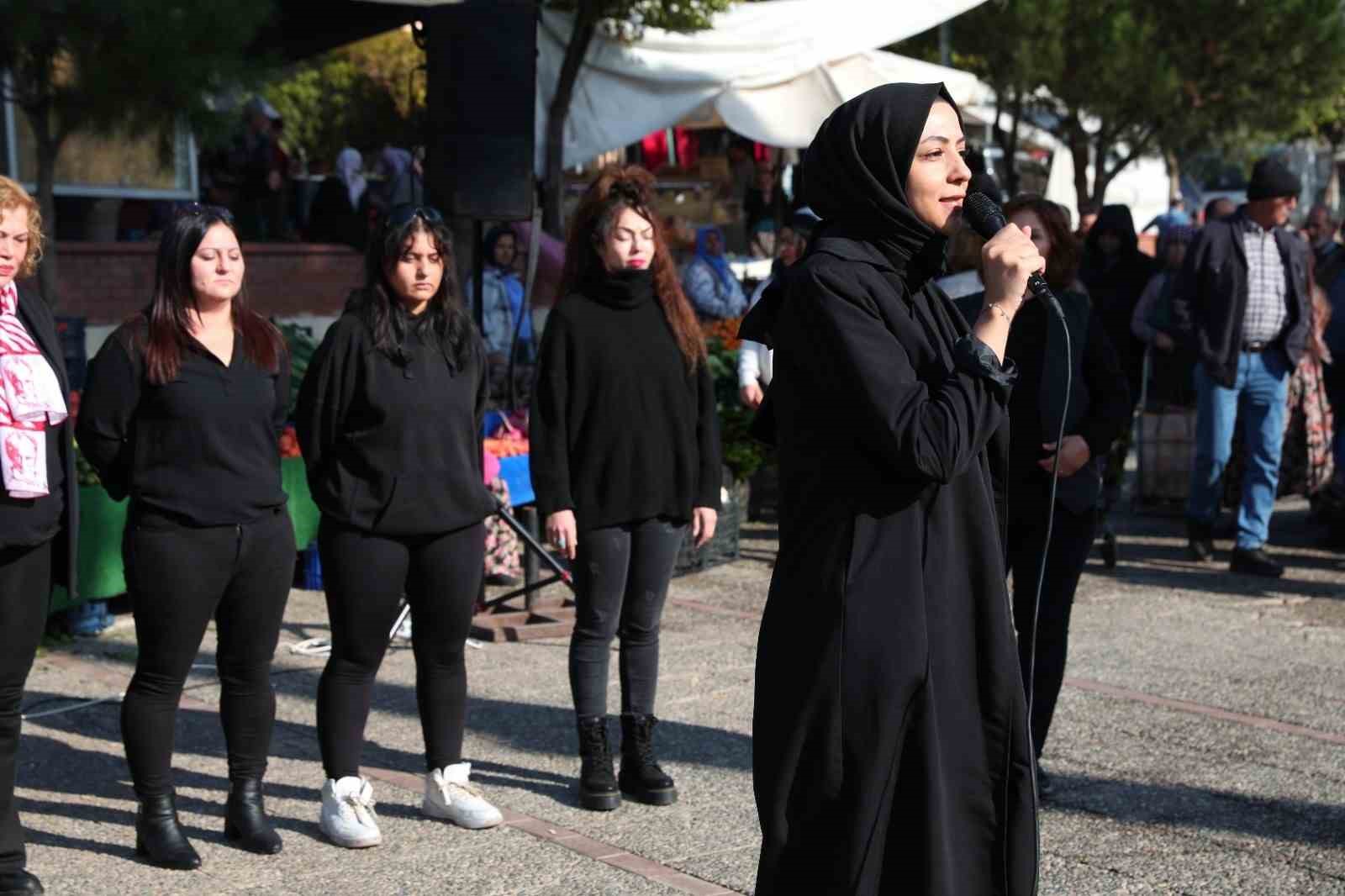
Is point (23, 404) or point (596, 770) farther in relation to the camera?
point (596, 770)

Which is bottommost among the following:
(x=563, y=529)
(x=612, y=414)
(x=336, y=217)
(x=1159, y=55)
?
(x=563, y=529)

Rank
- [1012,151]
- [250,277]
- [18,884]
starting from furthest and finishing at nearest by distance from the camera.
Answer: [1012,151] < [250,277] < [18,884]

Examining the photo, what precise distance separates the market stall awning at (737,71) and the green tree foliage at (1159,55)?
34.3ft

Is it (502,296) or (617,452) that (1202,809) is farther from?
(502,296)

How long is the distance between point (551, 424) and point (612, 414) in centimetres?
18

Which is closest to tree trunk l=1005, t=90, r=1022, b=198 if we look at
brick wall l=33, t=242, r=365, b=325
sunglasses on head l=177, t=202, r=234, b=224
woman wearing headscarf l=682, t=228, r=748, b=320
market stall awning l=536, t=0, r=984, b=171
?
market stall awning l=536, t=0, r=984, b=171

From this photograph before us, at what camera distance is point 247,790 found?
5047 millimetres

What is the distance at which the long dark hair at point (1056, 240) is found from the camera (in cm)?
511

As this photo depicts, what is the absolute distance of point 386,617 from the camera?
16.6ft

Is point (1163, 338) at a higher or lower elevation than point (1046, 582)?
higher

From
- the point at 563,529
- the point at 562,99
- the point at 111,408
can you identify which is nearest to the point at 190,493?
the point at 111,408

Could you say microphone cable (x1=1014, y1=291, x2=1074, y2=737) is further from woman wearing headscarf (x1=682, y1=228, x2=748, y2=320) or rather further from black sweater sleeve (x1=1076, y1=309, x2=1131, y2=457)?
woman wearing headscarf (x1=682, y1=228, x2=748, y2=320)

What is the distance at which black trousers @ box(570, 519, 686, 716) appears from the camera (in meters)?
5.27

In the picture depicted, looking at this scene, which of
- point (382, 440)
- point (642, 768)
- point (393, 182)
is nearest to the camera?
point (382, 440)
